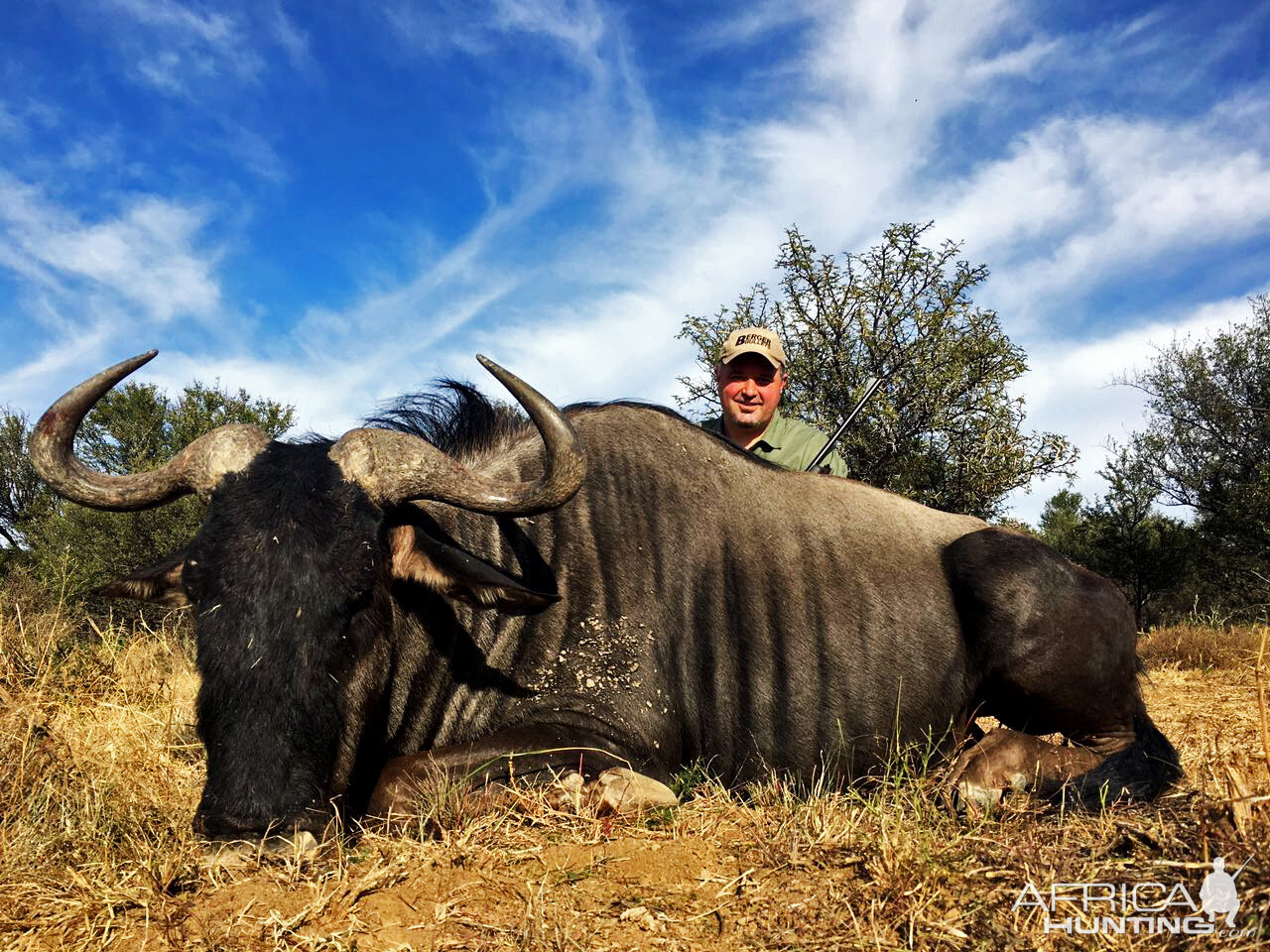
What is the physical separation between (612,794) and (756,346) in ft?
14.5

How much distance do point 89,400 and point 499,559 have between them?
1.78 m

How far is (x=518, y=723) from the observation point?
364 centimetres

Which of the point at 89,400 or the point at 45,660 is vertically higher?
the point at 89,400

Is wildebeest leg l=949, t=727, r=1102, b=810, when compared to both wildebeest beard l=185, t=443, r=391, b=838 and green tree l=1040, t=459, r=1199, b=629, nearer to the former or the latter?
wildebeest beard l=185, t=443, r=391, b=838

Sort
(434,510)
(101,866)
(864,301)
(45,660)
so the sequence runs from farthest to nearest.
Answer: (864,301) → (45,660) → (434,510) → (101,866)

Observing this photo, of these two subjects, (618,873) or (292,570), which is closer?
(618,873)

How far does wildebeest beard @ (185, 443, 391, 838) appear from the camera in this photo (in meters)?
2.79

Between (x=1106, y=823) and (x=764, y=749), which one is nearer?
(x=1106, y=823)

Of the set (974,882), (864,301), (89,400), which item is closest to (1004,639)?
(974,882)

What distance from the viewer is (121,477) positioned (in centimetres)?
381

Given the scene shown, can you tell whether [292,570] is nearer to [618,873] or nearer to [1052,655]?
[618,873]

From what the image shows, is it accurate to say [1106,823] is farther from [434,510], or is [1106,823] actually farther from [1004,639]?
[434,510]

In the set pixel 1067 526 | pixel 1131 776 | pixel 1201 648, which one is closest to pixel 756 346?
pixel 1131 776

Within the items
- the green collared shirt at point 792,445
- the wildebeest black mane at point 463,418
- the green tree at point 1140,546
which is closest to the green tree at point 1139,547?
the green tree at point 1140,546
